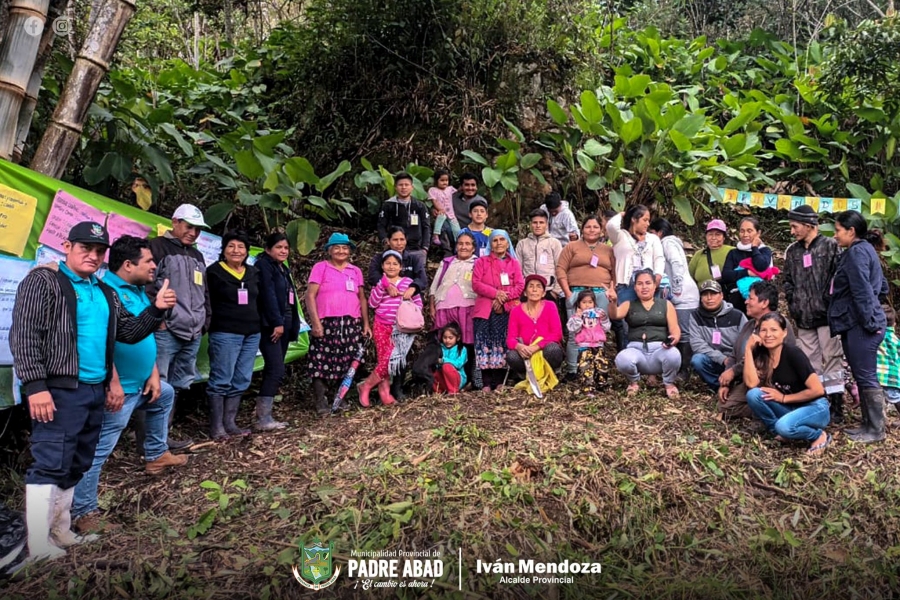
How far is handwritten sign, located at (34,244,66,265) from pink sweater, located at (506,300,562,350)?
3072mm

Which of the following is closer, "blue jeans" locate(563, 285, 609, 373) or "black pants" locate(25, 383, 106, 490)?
"black pants" locate(25, 383, 106, 490)

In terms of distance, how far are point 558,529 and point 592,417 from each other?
1.43m

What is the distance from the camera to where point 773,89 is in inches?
383

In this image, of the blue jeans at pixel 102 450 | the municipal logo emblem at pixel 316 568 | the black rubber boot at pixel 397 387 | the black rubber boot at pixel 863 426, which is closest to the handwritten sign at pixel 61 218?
the blue jeans at pixel 102 450

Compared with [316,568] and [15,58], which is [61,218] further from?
[316,568]

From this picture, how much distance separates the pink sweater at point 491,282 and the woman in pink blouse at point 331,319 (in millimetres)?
984

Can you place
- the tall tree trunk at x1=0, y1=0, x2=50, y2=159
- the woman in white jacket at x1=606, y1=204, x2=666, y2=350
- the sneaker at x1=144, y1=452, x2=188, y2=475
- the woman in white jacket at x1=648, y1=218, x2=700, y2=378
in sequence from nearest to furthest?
the tall tree trunk at x1=0, y1=0, x2=50, y2=159 → the sneaker at x1=144, y1=452, x2=188, y2=475 → the woman in white jacket at x1=648, y1=218, x2=700, y2=378 → the woman in white jacket at x1=606, y1=204, x2=666, y2=350

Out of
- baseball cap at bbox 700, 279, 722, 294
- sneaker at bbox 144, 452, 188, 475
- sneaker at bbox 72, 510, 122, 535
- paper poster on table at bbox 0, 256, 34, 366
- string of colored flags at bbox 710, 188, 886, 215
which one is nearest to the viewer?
sneaker at bbox 72, 510, 122, 535

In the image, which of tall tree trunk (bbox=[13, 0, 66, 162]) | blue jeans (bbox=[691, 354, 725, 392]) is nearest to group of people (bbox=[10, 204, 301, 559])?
tall tree trunk (bbox=[13, 0, 66, 162])

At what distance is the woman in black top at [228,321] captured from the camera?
14.5 ft

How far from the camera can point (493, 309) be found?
17.3 ft

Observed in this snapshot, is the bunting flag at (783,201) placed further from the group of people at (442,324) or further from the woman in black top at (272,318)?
the woman in black top at (272,318)

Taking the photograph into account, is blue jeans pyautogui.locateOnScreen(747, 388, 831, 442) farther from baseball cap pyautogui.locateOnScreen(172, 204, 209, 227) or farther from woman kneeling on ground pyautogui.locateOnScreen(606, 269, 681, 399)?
baseball cap pyautogui.locateOnScreen(172, 204, 209, 227)

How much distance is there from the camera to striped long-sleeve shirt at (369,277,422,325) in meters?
5.24
